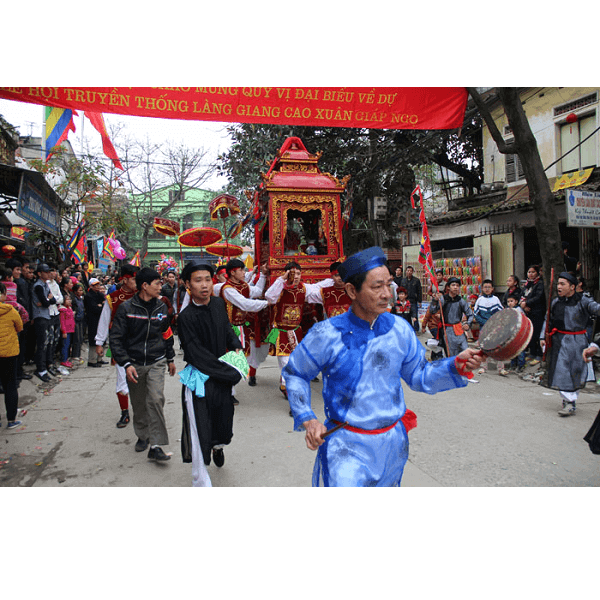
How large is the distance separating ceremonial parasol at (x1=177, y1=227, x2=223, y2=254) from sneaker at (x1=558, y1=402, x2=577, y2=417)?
22.7 ft

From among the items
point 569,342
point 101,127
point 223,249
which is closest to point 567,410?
point 569,342

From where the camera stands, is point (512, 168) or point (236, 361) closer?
point (236, 361)

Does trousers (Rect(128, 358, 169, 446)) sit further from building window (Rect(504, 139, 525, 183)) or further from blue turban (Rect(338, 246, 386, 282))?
building window (Rect(504, 139, 525, 183))

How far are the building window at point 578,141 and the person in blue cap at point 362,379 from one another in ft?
33.5

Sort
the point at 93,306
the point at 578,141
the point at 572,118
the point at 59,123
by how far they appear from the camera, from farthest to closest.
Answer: the point at 578,141 < the point at 572,118 < the point at 93,306 < the point at 59,123

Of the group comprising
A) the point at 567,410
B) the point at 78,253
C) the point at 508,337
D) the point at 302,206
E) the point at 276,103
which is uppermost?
the point at 276,103

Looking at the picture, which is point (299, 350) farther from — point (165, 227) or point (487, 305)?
point (165, 227)

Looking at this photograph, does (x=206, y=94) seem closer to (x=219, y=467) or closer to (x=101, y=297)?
(x=219, y=467)

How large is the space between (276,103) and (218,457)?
336 cm

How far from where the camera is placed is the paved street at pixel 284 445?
406 cm

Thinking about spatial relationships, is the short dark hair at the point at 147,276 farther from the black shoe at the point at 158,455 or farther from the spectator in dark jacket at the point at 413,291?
the spectator in dark jacket at the point at 413,291

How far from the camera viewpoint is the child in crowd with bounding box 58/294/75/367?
8.86 metres

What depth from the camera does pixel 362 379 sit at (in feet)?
7.82

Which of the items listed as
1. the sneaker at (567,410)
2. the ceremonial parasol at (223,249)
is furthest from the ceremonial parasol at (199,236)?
the sneaker at (567,410)
